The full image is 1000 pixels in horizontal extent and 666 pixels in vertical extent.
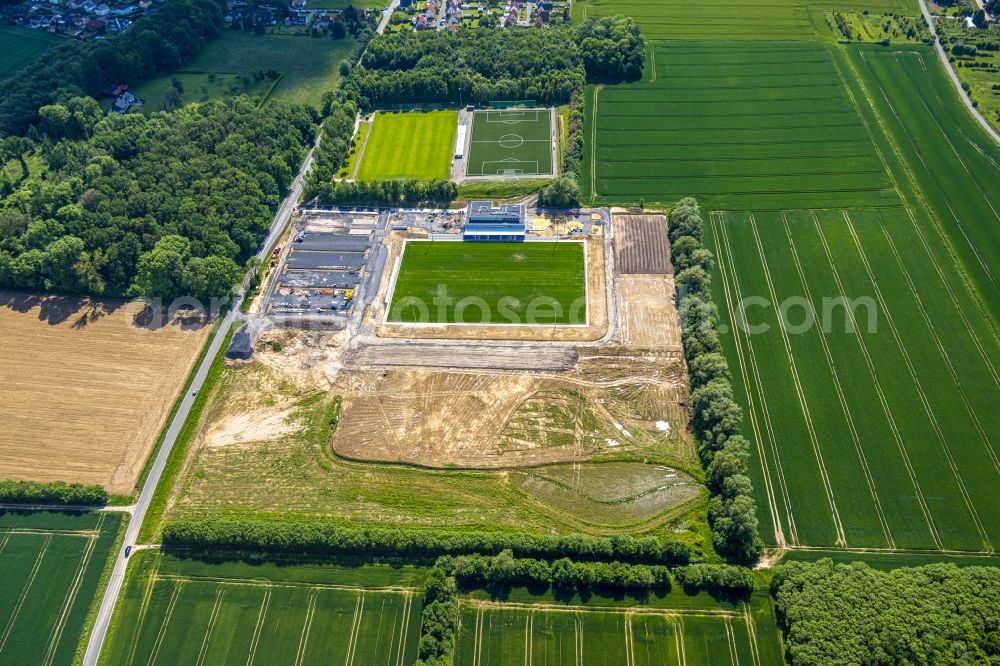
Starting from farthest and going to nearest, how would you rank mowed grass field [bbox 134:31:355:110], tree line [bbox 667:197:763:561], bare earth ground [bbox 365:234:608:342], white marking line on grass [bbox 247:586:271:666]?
mowed grass field [bbox 134:31:355:110] < bare earth ground [bbox 365:234:608:342] < tree line [bbox 667:197:763:561] < white marking line on grass [bbox 247:586:271:666]

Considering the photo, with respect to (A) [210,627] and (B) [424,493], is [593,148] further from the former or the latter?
(A) [210,627]

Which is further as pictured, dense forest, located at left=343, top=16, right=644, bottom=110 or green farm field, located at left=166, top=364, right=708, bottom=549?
dense forest, located at left=343, top=16, right=644, bottom=110

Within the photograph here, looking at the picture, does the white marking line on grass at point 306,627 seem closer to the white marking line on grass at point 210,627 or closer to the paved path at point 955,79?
the white marking line on grass at point 210,627

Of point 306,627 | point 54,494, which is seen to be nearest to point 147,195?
point 54,494

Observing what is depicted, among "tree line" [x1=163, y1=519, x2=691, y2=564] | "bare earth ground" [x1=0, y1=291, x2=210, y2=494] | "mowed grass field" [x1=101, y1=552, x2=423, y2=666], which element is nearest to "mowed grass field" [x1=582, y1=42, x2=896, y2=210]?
"tree line" [x1=163, y1=519, x2=691, y2=564]

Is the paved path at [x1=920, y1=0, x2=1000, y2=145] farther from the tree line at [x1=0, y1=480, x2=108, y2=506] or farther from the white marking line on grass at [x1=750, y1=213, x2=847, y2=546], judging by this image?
the tree line at [x1=0, y1=480, x2=108, y2=506]

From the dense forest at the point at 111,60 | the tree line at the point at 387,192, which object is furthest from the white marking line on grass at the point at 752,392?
the dense forest at the point at 111,60

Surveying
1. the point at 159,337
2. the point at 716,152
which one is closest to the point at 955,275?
the point at 716,152
